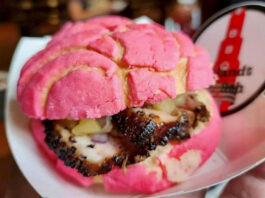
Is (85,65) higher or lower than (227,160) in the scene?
higher

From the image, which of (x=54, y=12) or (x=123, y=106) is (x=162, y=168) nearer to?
(x=123, y=106)

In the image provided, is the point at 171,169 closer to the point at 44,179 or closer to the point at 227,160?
the point at 227,160

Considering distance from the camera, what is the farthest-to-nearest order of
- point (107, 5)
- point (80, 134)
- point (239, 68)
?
1. point (107, 5)
2. point (239, 68)
3. point (80, 134)

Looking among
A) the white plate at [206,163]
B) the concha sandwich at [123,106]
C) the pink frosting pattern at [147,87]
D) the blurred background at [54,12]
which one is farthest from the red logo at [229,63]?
the blurred background at [54,12]

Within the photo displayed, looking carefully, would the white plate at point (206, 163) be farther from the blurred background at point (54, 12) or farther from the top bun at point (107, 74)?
the blurred background at point (54, 12)

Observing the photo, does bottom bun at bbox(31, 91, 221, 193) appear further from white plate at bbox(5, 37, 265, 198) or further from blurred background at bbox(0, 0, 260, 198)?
blurred background at bbox(0, 0, 260, 198)

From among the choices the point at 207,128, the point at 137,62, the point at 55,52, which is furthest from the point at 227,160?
the point at 55,52
